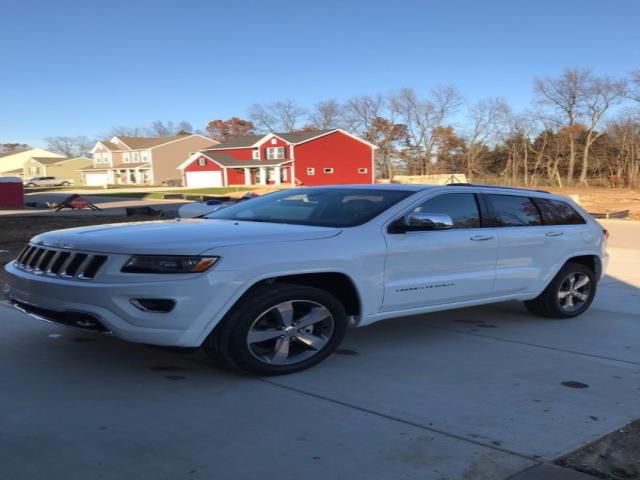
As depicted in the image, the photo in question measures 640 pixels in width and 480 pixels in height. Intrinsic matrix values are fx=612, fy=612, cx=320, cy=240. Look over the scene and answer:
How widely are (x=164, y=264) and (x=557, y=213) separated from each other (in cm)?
420

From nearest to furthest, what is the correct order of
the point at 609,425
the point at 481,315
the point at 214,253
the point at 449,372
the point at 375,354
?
1. the point at 609,425
2. the point at 214,253
3. the point at 449,372
4. the point at 375,354
5. the point at 481,315

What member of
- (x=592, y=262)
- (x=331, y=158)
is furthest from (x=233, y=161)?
(x=592, y=262)

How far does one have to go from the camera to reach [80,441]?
3.25 meters

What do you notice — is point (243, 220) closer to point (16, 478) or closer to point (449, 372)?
point (449, 372)

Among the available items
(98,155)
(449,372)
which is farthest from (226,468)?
(98,155)

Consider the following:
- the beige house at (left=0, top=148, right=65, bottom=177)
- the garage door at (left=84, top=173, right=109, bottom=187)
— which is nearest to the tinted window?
the garage door at (left=84, top=173, right=109, bottom=187)

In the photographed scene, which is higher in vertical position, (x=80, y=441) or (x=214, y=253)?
(x=214, y=253)

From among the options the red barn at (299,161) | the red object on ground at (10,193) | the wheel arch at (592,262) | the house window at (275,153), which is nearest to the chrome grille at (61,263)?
the wheel arch at (592,262)

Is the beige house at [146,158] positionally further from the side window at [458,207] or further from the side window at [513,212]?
the side window at [458,207]

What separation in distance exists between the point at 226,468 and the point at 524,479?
1.43m

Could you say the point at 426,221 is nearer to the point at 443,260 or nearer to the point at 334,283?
the point at 443,260

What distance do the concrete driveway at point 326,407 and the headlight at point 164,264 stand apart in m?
0.81

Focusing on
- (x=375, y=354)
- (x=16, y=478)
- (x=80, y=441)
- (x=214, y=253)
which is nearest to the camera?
(x=16, y=478)

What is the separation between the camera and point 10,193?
94.7 feet
